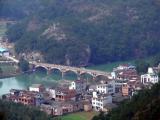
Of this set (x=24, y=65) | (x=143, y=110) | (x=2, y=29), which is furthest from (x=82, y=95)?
(x=2, y=29)

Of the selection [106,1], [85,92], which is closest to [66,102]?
[85,92]

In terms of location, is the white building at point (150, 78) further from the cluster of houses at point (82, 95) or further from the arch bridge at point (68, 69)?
the arch bridge at point (68, 69)

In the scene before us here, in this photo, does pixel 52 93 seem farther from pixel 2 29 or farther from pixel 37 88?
pixel 2 29

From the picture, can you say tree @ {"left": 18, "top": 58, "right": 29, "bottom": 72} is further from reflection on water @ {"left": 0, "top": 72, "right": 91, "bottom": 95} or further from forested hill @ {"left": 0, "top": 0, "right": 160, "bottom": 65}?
forested hill @ {"left": 0, "top": 0, "right": 160, "bottom": 65}

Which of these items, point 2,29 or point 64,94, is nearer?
point 64,94

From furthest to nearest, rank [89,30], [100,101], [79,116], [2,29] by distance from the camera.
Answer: [2,29]
[89,30]
[100,101]
[79,116]
